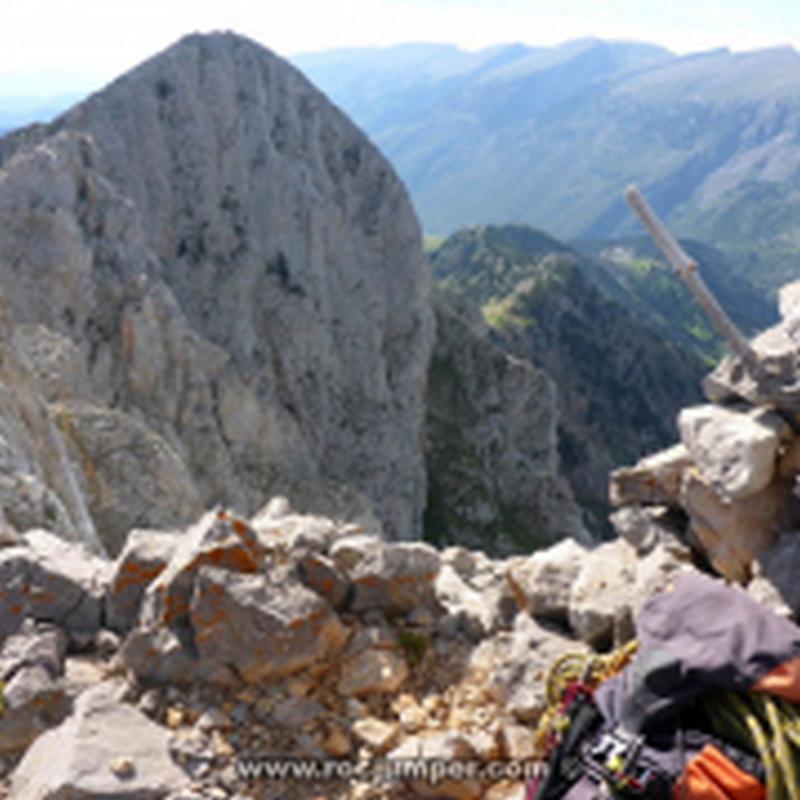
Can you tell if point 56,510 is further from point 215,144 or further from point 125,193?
point 215,144

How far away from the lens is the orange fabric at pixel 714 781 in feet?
16.4

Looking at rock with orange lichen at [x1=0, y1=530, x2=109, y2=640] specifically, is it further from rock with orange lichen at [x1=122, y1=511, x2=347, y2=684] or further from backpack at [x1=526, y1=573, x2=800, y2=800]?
backpack at [x1=526, y1=573, x2=800, y2=800]

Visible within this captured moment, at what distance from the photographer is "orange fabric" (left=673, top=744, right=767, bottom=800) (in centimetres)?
500

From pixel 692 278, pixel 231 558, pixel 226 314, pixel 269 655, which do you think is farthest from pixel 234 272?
pixel 692 278

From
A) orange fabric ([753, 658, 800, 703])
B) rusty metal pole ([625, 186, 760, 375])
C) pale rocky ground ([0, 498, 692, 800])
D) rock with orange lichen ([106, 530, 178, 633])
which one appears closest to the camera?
orange fabric ([753, 658, 800, 703])

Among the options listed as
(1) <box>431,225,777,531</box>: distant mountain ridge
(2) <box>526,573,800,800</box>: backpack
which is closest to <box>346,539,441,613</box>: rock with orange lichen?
(2) <box>526,573,800,800</box>: backpack

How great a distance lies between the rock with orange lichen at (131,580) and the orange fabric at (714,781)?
658 centimetres

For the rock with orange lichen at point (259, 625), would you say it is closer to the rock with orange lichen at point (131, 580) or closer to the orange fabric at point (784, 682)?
the rock with orange lichen at point (131, 580)

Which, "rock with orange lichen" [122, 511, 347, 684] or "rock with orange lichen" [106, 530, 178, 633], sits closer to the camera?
"rock with orange lichen" [122, 511, 347, 684]

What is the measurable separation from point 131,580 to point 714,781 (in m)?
6.99

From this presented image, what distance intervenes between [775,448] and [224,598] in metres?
6.15

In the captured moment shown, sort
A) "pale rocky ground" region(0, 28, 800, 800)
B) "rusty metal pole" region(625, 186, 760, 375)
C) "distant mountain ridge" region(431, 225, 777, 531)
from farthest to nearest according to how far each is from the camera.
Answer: "distant mountain ridge" region(431, 225, 777, 531) → "rusty metal pole" region(625, 186, 760, 375) → "pale rocky ground" region(0, 28, 800, 800)

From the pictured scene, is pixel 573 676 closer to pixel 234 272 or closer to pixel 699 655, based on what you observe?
pixel 699 655

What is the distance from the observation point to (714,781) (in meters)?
5.08
